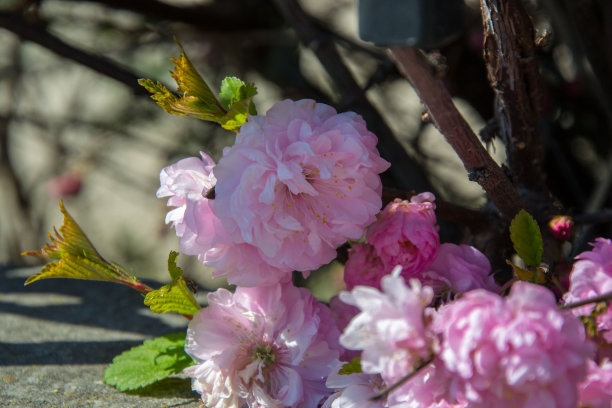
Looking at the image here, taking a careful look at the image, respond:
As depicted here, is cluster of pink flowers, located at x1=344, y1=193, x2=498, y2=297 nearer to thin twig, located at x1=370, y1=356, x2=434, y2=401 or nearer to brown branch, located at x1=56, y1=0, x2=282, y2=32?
thin twig, located at x1=370, y1=356, x2=434, y2=401

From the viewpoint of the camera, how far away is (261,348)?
54 centimetres

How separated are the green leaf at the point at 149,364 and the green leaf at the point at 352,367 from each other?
22 centimetres

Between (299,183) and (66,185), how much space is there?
1.68 meters

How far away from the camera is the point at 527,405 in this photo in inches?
14.3

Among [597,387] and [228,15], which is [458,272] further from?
[228,15]

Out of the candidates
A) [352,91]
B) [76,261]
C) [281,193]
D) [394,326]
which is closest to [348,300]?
[394,326]

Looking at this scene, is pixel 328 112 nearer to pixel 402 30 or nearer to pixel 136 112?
pixel 402 30

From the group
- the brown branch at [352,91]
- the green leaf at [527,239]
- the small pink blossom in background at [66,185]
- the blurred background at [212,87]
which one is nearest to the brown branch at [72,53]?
the blurred background at [212,87]

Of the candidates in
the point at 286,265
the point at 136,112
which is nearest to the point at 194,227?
the point at 286,265

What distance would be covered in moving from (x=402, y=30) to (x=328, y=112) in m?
0.11

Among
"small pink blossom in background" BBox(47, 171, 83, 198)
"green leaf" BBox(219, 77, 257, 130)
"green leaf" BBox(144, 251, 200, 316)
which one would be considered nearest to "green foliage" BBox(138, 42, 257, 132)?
"green leaf" BBox(219, 77, 257, 130)

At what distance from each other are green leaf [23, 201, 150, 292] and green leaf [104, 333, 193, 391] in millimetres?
99

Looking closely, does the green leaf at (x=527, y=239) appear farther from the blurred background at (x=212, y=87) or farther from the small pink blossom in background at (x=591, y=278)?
the blurred background at (x=212, y=87)

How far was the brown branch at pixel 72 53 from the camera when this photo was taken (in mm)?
736
